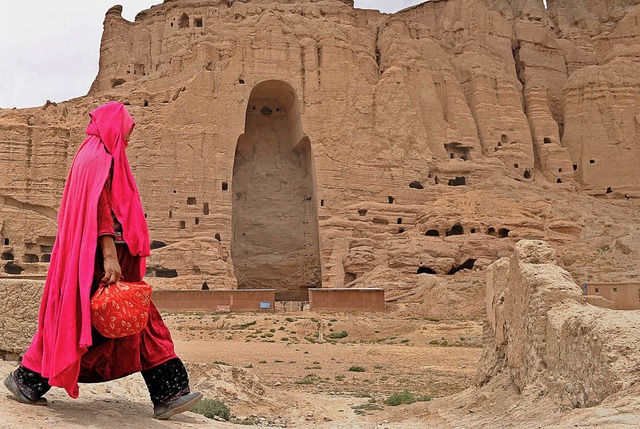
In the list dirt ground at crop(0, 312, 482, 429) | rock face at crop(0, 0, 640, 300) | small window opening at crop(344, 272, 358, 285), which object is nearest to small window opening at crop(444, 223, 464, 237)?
rock face at crop(0, 0, 640, 300)

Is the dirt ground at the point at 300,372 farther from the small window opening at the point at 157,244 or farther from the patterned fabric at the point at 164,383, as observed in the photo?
the small window opening at the point at 157,244

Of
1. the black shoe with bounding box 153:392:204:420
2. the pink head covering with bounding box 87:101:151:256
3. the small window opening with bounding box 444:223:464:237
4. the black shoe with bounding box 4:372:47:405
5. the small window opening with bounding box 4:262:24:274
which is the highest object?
the small window opening with bounding box 444:223:464:237

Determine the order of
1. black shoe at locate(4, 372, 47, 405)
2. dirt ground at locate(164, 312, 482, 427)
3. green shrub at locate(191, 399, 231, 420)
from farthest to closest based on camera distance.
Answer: dirt ground at locate(164, 312, 482, 427)
green shrub at locate(191, 399, 231, 420)
black shoe at locate(4, 372, 47, 405)

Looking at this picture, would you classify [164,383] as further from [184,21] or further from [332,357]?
[184,21]

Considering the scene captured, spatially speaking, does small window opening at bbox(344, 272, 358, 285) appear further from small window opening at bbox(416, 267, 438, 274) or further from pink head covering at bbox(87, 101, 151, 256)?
pink head covering at bbox(87, 101, 151, 256)

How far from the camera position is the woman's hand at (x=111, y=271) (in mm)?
5105

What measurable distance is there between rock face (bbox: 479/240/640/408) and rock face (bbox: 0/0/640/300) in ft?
76.8

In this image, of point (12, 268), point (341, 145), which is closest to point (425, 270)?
point (341, 145)

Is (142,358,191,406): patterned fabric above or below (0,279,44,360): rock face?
below

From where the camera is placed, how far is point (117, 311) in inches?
197

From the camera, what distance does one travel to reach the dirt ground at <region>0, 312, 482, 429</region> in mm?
5953

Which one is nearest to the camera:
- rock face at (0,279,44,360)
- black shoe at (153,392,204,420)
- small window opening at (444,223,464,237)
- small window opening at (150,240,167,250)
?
black shoe at (153,392,204,420)

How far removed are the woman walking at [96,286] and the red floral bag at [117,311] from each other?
2.5 inches

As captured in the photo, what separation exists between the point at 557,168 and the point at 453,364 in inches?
1168
